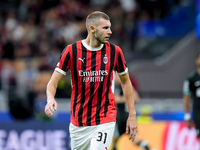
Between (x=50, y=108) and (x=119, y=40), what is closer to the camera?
(x=50, y=108)

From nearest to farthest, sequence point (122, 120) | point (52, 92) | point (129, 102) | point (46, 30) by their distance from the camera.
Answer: point (52, 92)
point (129, 102)
point (122, 120)
point (46, 30)

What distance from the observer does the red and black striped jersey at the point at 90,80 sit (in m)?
5.85

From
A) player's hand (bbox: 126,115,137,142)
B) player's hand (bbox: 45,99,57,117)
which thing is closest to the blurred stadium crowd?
player's hand (bbox: 126,115,137,142)

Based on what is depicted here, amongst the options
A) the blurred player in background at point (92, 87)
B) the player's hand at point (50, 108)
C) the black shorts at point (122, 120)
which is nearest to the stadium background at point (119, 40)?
the black shorts at point (122, 120)

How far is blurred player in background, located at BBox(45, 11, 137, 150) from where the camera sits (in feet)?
19.1

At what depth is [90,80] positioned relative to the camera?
585 centimetres

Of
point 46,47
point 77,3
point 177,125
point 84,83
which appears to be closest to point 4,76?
point 46,47

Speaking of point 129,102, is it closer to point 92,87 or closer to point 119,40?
point 92,87

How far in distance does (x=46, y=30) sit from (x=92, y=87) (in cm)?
1183

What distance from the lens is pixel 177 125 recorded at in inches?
404

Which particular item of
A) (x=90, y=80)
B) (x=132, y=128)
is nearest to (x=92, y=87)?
(x=90, y=80)

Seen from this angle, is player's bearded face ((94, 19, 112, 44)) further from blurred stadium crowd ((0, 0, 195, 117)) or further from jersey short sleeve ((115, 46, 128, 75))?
blurred stadium crowd ((0, 0, 195, 117))

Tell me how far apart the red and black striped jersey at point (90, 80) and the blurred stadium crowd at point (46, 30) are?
30.0ft

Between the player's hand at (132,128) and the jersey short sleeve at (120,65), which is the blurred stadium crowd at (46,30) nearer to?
the jersey short sleeve at (120,65)
